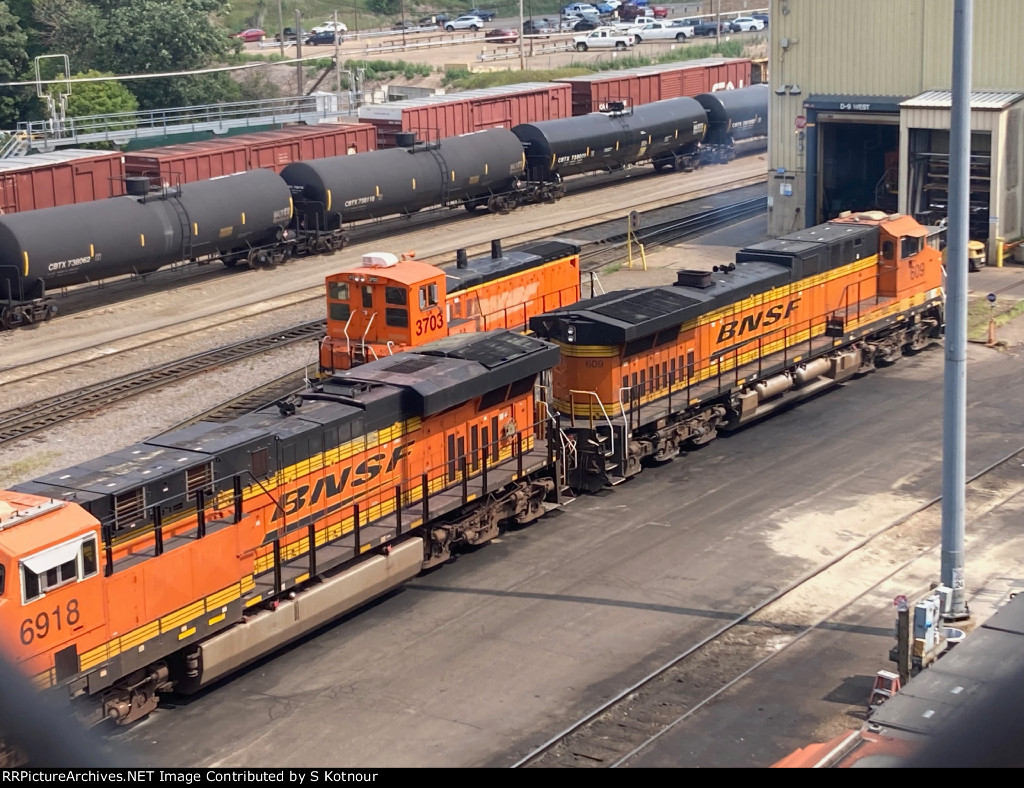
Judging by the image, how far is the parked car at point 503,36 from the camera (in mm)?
107500

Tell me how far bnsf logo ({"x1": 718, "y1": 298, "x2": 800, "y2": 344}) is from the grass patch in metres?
7.32

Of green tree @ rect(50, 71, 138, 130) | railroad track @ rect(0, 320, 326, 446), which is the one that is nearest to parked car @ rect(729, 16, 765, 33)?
green tree @ rect(50, 71, 138, 130)

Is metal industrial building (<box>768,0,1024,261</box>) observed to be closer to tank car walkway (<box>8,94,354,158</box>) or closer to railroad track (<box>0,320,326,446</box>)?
railroad track (<box>0,320,326,446</box>)

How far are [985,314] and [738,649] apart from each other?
2164 cm

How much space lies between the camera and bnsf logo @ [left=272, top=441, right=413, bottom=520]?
671 inches

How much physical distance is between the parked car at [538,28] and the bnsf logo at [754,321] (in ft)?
280

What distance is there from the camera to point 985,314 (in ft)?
115

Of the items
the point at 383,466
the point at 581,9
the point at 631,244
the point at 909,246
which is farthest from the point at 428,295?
the point at 581,9

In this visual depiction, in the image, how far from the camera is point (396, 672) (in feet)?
52.5

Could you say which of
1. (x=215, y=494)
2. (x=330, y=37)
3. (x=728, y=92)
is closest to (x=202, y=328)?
(x=215, y=494)

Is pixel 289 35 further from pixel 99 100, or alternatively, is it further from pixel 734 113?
pixel 734 113

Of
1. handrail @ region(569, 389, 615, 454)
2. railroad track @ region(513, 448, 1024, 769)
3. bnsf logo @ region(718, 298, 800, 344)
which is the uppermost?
bnsf logo @ region(718, 298, 800, 344)

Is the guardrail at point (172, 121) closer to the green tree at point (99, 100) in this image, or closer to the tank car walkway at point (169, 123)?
the tank car walkway at point (169, 123)
